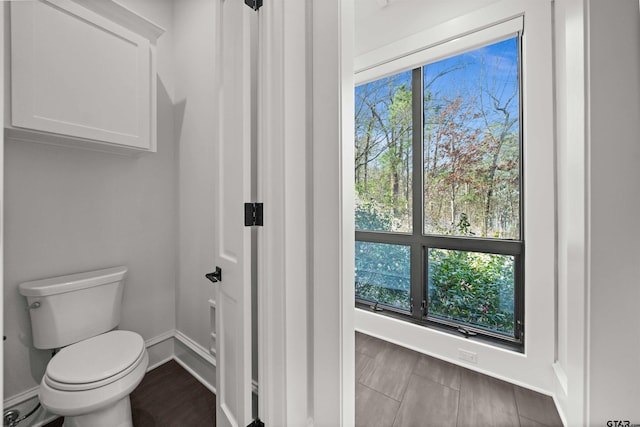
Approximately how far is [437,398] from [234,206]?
165 centimetres

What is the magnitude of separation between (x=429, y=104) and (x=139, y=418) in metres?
2.88

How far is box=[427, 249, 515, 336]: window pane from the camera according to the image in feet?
6.09

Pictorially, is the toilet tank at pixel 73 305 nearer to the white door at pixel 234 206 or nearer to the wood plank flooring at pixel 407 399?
the wood plank flooring at pixel 407 399

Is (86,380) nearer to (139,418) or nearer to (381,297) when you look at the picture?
(139,418)

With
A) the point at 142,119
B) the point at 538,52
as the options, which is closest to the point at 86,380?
the point at 142,119

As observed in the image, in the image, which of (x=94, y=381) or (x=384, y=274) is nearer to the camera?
(x=94, y=381)

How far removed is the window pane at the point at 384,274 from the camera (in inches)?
90.2

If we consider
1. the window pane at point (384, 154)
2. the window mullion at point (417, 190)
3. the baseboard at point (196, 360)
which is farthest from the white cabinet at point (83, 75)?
the window mullion at point (417, 190)

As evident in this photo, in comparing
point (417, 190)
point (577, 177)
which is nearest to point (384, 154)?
point (417, 190)

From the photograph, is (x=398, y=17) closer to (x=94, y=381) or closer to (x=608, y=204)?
(x=608, y=204)

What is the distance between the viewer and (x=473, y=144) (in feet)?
6.40

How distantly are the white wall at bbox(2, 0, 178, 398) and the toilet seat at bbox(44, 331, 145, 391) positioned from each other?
38cm

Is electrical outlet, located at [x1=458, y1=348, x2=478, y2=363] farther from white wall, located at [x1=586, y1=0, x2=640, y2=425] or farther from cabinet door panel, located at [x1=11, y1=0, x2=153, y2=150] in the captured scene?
cabinet door panel, located at [x1=11, y1=0, x2=153, y2=150]

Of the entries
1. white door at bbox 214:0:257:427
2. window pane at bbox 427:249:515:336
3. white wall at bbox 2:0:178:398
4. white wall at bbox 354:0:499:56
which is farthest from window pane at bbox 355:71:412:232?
white wall at bbox 2:0:178:398
